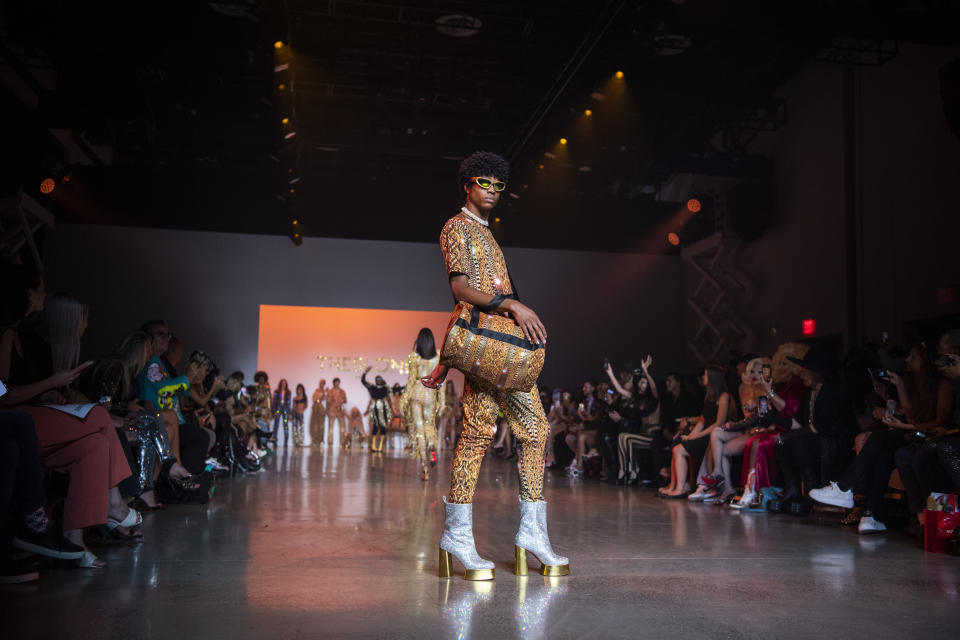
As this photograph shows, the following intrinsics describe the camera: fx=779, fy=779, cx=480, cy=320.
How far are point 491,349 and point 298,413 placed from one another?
38.4ft

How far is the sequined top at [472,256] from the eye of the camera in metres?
2.56

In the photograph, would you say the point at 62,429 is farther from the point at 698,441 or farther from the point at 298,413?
the point at 298,413

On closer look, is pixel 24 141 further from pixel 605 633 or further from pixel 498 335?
pixel 605 633

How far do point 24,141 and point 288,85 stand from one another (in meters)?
4.08

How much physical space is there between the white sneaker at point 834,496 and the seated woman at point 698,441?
148cm

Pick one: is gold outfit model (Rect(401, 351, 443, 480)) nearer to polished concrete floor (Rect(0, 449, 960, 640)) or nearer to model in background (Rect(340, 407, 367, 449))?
polished concrete floor (Rect(0, 449, 960, 640))

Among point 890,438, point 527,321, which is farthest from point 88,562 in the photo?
point 890,438

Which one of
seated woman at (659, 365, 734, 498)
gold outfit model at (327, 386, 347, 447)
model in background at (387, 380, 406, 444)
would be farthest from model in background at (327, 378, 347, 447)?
seated woman at (659, 365, 734, 498)

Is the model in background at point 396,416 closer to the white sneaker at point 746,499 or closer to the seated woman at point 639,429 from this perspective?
the seated woman at point 639,429

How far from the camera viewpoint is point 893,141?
834 centimetres

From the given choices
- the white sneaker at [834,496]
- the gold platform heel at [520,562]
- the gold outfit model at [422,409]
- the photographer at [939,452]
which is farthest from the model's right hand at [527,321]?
the gold outfit model at [422,409]

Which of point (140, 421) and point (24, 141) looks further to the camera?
point (24, 141)

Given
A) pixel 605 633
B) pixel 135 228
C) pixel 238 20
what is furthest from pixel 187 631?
pixel 135 228

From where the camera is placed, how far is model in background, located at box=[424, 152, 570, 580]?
101 inches
